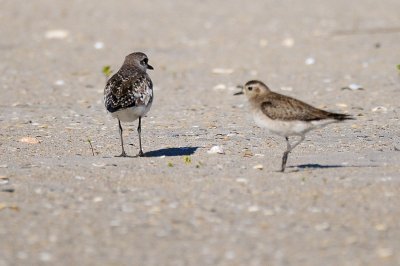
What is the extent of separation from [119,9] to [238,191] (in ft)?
55.9

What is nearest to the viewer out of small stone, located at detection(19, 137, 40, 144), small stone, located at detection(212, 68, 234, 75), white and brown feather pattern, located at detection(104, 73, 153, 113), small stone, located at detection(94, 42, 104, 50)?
white and brown feather pattern, located at detection(104, 73, 153, 113)

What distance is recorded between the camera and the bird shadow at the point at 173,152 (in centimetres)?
1130

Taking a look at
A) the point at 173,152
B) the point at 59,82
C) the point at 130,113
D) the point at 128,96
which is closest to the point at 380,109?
the point at 173,152

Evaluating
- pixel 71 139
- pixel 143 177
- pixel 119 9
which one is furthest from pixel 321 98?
pixel 119 9

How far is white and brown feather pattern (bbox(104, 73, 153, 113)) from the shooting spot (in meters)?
11.0

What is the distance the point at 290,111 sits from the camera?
Result: 9812mm

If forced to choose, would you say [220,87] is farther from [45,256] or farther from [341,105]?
[45,256]

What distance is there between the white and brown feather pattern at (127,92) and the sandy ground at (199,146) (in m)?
0.66

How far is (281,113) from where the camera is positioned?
32.2 ft

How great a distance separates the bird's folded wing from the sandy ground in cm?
61

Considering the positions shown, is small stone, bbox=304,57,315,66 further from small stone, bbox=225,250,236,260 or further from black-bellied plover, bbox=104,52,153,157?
small stone, bbox=225,250,236,260

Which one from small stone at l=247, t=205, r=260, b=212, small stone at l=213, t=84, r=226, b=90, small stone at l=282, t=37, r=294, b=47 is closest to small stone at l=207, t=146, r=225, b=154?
small stone at l=247, t=205, r=260, b=212

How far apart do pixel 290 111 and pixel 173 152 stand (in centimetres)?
213

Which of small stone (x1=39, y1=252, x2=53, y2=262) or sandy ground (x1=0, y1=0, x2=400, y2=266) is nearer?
small stone (x1=39, y1=252, x2=53, y2=262)
